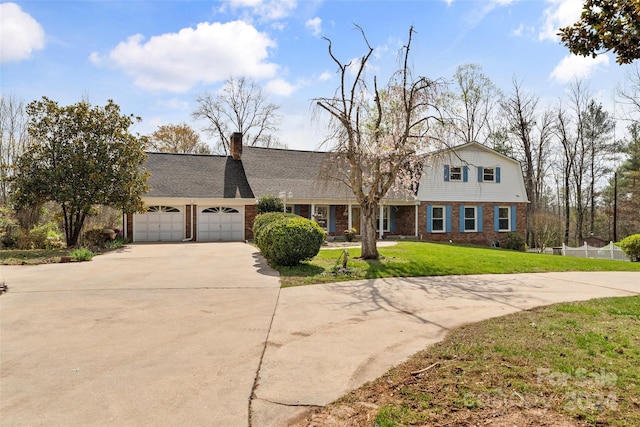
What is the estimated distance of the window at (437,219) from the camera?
75.7 feet

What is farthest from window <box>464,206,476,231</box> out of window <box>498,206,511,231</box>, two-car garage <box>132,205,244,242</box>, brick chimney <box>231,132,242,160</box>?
brick chimney <box>231,132,242,160</box>

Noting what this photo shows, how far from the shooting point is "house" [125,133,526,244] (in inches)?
786

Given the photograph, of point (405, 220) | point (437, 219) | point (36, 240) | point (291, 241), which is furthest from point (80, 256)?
point (437, 219)

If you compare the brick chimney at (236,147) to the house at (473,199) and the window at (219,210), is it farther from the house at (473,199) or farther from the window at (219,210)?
the house at (473,199)

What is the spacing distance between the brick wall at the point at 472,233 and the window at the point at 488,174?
154 cm

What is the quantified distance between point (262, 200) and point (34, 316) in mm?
13295

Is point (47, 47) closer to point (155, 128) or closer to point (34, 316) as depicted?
point (34, 316)

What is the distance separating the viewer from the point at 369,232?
40.0ft

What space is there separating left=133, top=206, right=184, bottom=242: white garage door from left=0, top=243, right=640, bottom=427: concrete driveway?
10.2 metres

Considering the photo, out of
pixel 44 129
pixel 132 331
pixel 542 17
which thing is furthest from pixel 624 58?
pixel 44 129

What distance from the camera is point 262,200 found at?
18828 millimetres

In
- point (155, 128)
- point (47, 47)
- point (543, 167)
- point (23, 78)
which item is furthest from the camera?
point (155, 128)

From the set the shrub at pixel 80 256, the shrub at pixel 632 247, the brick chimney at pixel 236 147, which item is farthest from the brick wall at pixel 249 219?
the shrub at pixel 632 247

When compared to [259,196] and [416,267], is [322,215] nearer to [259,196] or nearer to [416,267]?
[259,196]
